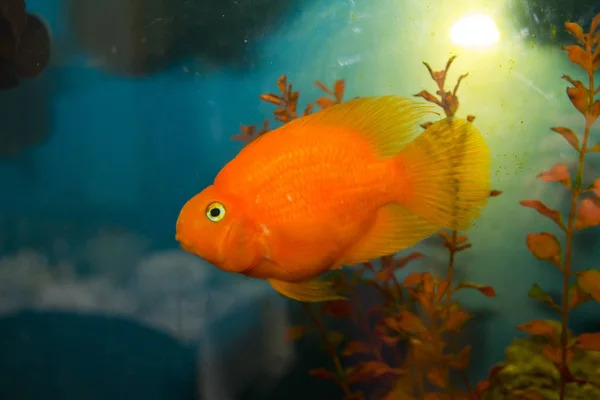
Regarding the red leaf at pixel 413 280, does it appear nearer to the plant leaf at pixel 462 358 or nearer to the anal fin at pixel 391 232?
the plant leaf at pixel 462 358

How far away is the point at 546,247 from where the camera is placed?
1420mm

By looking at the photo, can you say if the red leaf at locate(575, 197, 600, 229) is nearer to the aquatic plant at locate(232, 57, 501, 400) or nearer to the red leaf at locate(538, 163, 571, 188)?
the red leaf at locate(538, 163, 571, 188)

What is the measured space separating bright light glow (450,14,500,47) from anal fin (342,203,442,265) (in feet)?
2.74

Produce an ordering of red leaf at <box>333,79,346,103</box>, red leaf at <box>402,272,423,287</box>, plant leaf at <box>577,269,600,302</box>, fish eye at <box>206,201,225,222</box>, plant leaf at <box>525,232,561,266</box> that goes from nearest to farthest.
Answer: fish eye at <box>206,201,225,222</box> → plant leaf at <box>577,269,600,302</box> → plant leaf at <box>525,232,561,266</box> → red leaf at <box>402,272,423,287</box> → red leaf at <box>333,79,346,103</box>

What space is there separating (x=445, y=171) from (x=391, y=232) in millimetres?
207

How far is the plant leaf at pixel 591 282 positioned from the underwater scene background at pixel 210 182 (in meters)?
0.27

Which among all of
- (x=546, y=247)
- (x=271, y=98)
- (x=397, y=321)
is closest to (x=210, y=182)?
(x=271, y=98)

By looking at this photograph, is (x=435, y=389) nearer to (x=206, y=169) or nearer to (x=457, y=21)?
(x=206, y=169)

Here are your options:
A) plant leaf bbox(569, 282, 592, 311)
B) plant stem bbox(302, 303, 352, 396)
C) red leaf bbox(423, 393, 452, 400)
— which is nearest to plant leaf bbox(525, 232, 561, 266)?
plant leaf bbox(569, 282, 592, 311)

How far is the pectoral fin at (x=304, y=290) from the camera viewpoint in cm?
109

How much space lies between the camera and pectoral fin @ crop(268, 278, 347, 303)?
3.58ft

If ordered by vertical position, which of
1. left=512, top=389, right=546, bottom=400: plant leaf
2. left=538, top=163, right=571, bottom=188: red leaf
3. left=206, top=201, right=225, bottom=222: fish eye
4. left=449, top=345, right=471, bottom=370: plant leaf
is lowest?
left=512, top=389, right=546, bottom=400: plant leaf

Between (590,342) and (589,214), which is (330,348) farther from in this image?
(589,214)

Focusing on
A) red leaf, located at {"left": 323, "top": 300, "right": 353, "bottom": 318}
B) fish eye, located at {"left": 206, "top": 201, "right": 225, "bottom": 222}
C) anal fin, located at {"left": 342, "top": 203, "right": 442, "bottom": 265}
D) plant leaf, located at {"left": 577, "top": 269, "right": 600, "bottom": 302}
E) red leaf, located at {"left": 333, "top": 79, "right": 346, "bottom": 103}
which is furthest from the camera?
red leaf, located at {"left": 323, "top": 300, "right": 353, "bottom": 318}
